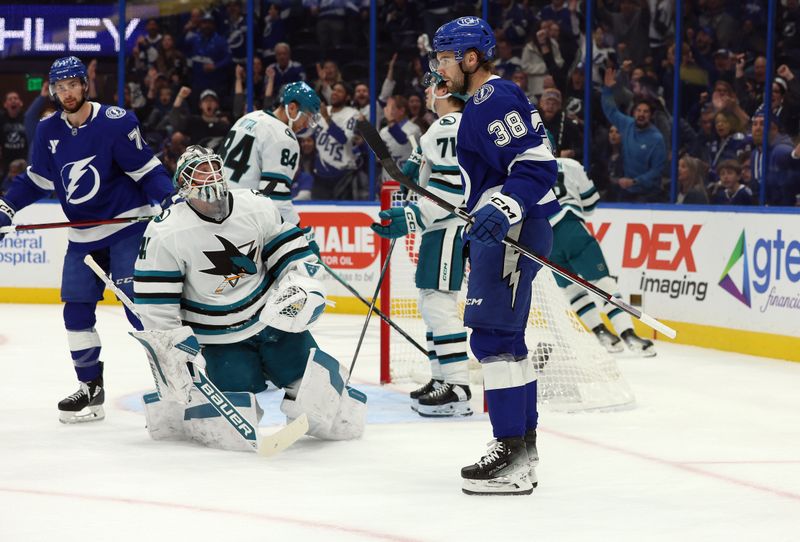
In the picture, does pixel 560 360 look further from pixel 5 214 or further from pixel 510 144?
pixel 5 214

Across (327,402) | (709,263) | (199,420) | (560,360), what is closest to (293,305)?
(327,402)

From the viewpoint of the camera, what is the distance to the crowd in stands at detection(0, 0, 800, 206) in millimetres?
7754

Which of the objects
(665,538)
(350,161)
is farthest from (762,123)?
(665,538)

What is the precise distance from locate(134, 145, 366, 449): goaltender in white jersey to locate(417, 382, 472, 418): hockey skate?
1.87ft

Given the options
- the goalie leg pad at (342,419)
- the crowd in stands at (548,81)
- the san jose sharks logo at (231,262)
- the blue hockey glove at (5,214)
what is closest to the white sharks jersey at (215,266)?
the san jose sharks logo at (231,262)

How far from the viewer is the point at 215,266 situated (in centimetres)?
361

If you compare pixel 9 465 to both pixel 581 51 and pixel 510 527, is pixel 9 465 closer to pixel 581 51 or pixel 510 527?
pixel 510 527

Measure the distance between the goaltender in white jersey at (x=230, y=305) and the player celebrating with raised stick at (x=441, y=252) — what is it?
2.16 ft

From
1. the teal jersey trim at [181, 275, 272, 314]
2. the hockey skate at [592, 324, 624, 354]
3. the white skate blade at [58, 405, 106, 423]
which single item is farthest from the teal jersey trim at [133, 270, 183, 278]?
the hockey skate at [592, 324, 624, 354]

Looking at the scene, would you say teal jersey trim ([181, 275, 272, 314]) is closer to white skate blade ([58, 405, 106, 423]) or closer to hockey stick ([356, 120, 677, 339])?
hockey stick ([356, 120, 677, 339])

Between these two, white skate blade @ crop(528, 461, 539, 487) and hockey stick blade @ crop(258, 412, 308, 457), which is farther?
hockey stick blade @ crop(258, 412, 308, 457)

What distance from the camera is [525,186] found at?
2986 millimetres

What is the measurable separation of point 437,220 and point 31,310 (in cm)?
467

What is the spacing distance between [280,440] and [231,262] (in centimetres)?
56
